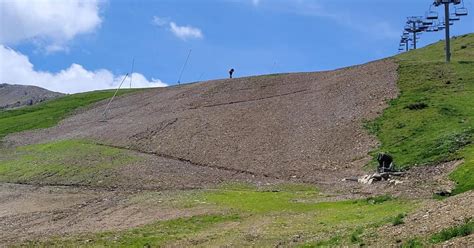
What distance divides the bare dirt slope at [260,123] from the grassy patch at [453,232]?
2482cm

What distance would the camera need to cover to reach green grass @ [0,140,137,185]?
47656mm

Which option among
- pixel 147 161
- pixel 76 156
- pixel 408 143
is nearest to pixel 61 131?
pixel 76 156

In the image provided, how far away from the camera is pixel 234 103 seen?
71.5 meters

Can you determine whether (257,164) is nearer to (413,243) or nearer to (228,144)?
(228,144)

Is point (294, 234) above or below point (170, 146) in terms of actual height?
below

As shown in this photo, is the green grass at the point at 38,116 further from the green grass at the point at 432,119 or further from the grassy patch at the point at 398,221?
the grassy patch at the point at 398,221

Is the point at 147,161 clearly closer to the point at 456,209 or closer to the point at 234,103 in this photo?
the point at 234,103

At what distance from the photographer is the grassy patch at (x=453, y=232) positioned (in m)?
17.6

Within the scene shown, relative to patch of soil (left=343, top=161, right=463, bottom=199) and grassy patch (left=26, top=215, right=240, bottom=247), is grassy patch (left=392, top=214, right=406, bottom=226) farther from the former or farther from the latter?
grassy patch (left=26, top=215, right=240, bottom=247)

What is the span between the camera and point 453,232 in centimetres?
1784

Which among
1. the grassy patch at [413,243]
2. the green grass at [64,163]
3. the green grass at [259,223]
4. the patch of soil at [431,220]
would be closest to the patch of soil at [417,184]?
the green grass at [259,223]

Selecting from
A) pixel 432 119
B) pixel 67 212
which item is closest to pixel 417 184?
pixel 432 119

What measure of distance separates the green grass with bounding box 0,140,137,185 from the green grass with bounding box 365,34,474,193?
20.7 metres

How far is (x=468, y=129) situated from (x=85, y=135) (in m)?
37.6
